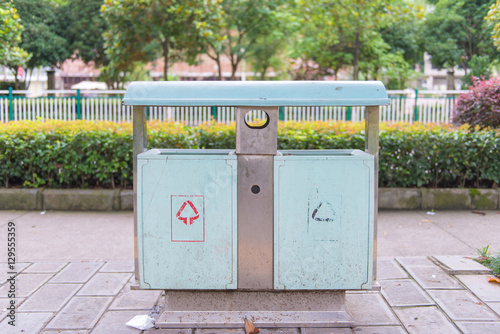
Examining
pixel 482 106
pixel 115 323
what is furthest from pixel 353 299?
pixel 482 106

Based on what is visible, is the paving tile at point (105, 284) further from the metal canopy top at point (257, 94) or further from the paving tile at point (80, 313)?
the metal canopy top at point (257, 94)

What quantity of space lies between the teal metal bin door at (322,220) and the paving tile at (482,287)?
1.19 meters

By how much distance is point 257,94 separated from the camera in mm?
3510

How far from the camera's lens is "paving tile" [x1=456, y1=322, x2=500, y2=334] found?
3568 mm

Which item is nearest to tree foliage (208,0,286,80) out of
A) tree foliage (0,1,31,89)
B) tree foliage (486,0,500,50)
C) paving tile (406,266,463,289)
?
tree foliage (0,1,31,89)

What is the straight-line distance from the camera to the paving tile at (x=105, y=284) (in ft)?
14.2

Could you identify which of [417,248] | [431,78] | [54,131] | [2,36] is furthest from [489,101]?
[431,78]

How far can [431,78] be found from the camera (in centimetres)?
6675

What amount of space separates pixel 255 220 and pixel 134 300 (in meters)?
1.28

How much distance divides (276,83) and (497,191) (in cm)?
494

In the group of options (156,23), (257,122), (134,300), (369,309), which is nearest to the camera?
(369,309)

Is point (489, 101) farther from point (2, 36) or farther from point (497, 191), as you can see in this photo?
point (2, 36)

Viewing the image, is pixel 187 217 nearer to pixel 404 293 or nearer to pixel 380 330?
pixel 380 330

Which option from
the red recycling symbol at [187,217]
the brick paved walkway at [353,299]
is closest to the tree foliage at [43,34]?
the brick paved walkway at [353,299]
